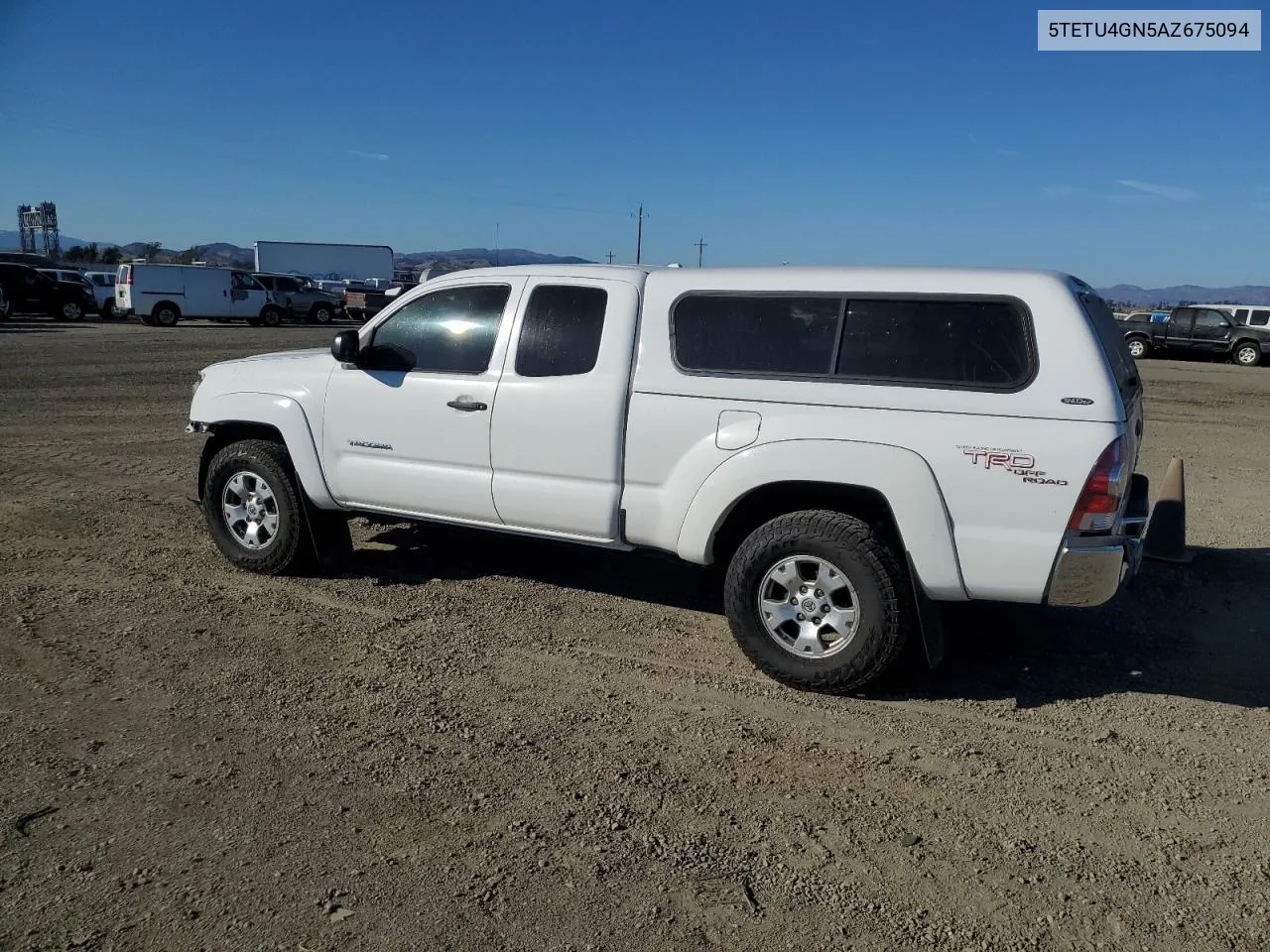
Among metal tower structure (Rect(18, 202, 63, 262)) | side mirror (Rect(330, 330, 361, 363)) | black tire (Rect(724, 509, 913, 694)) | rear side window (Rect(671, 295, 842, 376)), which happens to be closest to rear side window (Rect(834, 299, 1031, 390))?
rear side window (Rect(671, 295, 842, 376))

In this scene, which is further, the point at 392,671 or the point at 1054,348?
the point at 392,671

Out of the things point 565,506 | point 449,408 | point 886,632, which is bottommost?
point 886,632

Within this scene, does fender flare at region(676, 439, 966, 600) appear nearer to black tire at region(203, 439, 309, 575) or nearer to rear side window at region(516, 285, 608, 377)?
rear side window at region(516, 285, 608, 377)

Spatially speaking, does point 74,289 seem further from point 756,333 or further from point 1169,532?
point 1169,532

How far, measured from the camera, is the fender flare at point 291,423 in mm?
6199

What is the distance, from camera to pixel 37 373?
17.5m

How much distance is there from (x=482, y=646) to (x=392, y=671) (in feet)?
1.74

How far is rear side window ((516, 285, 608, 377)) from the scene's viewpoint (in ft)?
17.9

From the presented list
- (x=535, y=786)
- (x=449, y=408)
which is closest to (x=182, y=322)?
(x=449, y=408)

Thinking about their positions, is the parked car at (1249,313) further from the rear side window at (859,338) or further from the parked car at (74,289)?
the parked car at (74,289)

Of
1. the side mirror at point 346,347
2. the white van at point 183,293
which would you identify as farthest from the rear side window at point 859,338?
the white van at point 183,293

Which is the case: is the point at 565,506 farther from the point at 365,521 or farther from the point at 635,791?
the point at 365,521

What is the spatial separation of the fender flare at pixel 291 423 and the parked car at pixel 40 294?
29939 mm

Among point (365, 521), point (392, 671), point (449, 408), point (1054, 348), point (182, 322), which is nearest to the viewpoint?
point (1054, 348)
